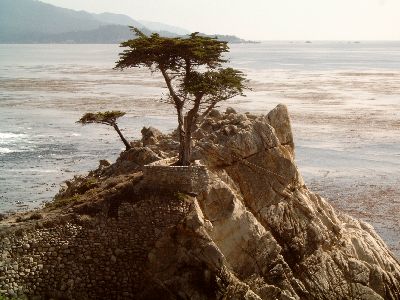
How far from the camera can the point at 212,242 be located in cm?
2236

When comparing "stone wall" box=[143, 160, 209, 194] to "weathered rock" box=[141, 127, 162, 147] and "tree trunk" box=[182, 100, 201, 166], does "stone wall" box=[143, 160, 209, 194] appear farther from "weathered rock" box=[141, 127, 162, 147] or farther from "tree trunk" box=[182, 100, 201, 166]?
"weathered rock" box=[141, 127, 162, 147]

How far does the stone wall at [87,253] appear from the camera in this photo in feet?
70.1

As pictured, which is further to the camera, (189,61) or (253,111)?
(253,111)

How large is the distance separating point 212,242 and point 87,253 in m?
5.11

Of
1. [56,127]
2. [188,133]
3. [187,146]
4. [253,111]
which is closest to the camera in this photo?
[188,133]

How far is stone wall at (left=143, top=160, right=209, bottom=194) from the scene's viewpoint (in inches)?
964

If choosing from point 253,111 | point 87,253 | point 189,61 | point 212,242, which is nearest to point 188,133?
point 189,61

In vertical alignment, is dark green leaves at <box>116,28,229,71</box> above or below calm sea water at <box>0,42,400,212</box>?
above

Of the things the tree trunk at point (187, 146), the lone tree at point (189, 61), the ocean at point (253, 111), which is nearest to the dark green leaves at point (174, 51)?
the lone tree at point (189, 61)

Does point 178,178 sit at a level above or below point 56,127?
above

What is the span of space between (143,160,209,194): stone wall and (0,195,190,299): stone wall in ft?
2.65

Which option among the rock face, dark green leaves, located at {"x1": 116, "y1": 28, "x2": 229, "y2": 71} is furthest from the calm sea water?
the rock face

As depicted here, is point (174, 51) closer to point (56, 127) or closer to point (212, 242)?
point (212, 242)

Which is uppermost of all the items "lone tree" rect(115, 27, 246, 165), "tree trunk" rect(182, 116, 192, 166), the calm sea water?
"lone tree" rect(115, 27, 246, 165)
